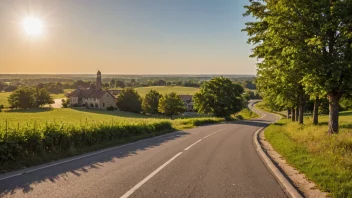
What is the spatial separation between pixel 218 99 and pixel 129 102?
40069 mm

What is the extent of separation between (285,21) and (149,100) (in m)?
86.2

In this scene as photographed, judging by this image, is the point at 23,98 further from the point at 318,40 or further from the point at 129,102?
the point at 318,40

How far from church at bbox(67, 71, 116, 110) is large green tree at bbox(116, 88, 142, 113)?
3.38m

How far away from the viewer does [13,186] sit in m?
7.48

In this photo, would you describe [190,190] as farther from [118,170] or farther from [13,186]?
[13,186]

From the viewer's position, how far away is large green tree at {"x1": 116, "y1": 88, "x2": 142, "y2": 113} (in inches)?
3925

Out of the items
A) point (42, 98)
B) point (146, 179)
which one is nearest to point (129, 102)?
point (42, 98)

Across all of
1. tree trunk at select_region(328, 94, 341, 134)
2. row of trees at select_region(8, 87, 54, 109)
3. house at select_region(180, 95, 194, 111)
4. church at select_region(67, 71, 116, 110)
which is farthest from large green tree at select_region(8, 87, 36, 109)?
tree trunk at select_region(328, 94, 341, 134)

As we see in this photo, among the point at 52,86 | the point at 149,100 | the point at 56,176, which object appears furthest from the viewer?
the point at 52,86

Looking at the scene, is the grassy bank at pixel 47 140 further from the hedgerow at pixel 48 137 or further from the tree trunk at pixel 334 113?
the tree trunk at pixel 334 113

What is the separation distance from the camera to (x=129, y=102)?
99688 mm

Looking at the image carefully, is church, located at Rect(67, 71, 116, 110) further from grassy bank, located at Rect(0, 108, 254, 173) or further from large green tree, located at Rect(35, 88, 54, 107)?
grassy bank, located at Rect(0, 108, 254, 173)

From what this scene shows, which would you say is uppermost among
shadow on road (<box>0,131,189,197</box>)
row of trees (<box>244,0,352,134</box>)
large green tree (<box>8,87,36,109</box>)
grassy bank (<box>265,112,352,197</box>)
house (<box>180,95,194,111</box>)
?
row of trees (<box>244,0,352,134</box>)

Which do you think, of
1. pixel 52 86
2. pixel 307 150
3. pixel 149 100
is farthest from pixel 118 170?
pixel 52 86
